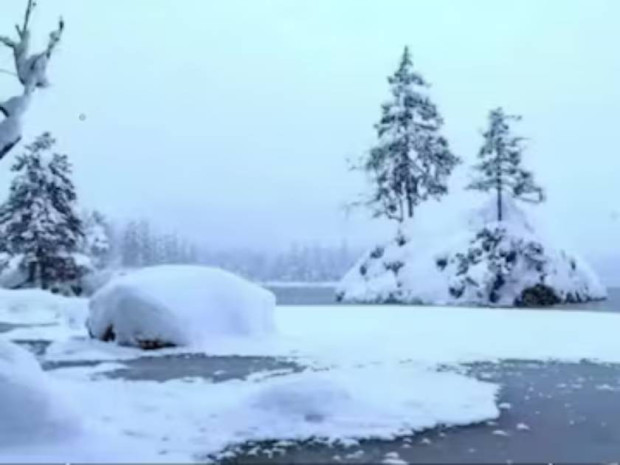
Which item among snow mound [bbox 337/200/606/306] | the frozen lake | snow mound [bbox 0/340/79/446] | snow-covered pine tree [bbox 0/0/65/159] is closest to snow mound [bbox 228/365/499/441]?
snow mound [bbox 0/340/79/446]

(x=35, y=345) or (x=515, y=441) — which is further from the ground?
(x=515, y=441)

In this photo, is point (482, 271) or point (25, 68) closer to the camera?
point (25, 68)

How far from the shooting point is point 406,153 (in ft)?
139

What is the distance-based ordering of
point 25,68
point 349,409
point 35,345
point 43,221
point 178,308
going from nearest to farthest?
point 349,409
point 25,68
point 35,345
point 178,308
point 43,221

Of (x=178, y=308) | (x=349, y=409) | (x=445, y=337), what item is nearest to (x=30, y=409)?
(x=349, y=409)

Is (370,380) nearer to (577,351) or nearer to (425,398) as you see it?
(425,398)

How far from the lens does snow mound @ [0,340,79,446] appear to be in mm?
6359

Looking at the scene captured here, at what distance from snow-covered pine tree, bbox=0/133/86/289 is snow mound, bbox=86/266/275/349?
922 inches

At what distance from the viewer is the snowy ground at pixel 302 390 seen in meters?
6.41

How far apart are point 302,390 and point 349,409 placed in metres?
0.49

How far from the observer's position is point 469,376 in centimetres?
1028

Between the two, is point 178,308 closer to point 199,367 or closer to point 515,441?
point 199,367

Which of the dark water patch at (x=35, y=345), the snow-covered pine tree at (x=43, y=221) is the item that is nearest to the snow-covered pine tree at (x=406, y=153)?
the snow-covered pine tree at (x=43, y=221)

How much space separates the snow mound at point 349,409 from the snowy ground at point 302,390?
11 mm
